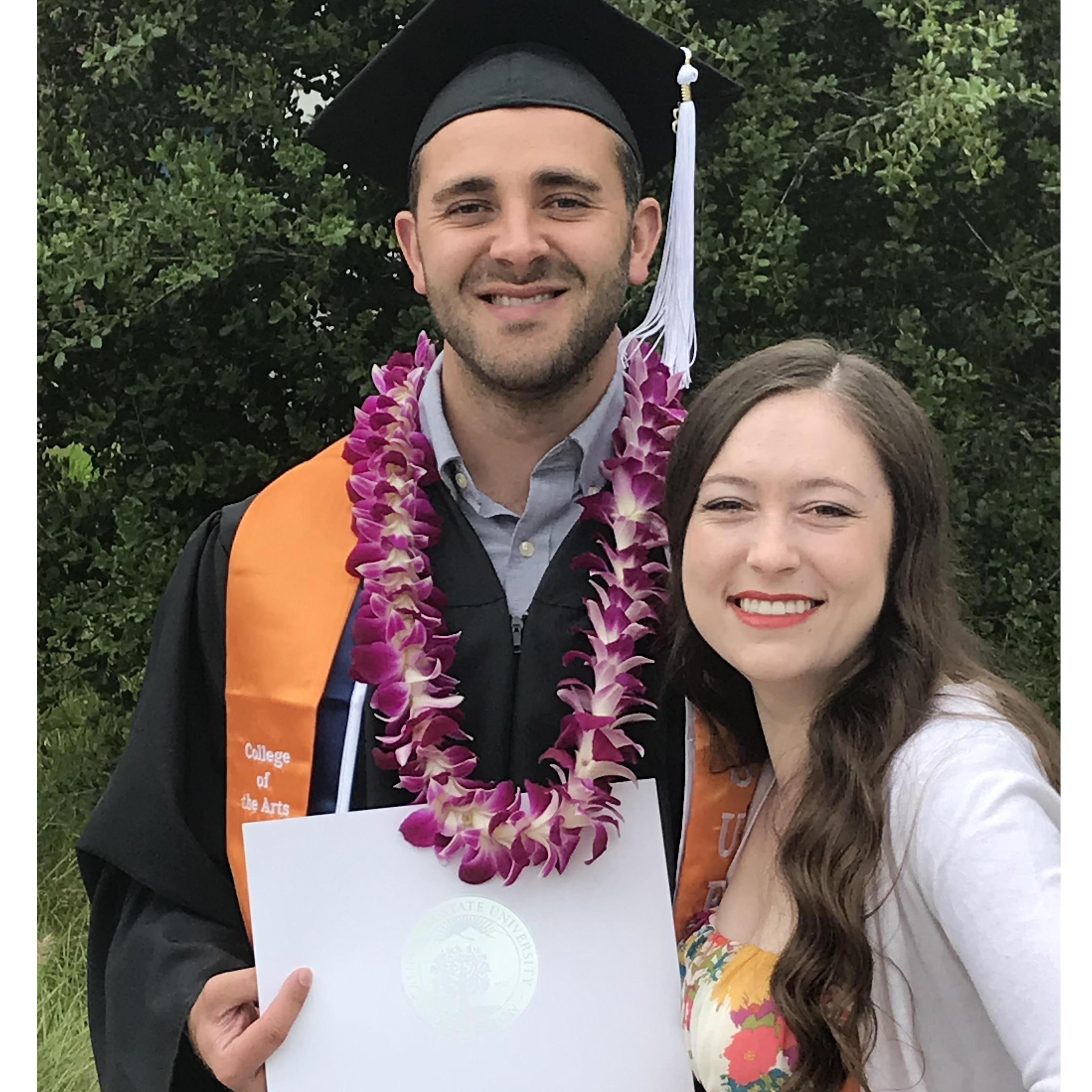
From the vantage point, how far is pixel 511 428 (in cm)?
171

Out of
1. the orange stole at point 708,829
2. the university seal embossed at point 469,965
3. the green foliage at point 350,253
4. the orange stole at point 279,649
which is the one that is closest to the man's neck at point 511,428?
the orange stole at point 279,649

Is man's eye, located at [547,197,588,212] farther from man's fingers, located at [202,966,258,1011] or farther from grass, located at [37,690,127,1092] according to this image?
grass, located at [37,690,127,1092]

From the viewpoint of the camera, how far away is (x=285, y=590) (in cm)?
167

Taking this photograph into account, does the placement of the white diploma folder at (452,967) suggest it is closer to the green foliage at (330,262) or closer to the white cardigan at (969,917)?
the white cardigan at (969,917)

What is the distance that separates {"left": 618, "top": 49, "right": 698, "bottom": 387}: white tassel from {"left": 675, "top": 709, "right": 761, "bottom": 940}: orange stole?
64 cm

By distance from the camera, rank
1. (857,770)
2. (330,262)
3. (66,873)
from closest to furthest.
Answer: (857,770) → (66,873) → (330,262)

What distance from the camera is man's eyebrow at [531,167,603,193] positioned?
162cm

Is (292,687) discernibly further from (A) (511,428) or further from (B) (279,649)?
(A) (511,428)

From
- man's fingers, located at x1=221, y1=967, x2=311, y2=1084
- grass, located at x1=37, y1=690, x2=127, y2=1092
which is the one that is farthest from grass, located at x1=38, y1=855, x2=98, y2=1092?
man's fingers, located at x1=221, y1=967, x2=311, y2=1084

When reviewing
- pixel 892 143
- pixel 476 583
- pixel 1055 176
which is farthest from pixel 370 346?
pixel 1055 176

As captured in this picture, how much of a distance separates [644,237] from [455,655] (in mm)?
757

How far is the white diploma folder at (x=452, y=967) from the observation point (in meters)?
1.44

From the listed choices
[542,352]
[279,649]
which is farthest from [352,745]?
[542,352]
